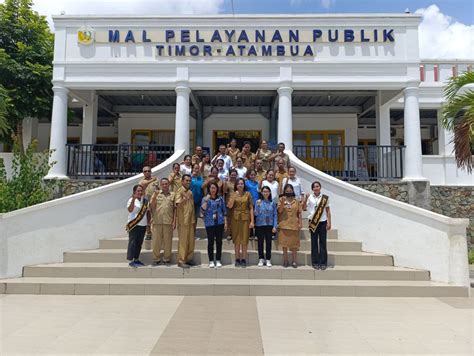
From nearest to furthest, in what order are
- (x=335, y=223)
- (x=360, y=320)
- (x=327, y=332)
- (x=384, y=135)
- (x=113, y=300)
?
(x=327, y=332), (x=360, y=320), (x=113, y=300), (x=335, y=223), (x=384, y=135)

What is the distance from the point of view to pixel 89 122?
13.8 metres

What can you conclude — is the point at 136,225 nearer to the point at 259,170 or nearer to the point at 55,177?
the point at 259,170

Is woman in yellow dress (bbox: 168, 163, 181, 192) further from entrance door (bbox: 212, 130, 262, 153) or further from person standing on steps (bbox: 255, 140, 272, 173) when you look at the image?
entrance door (bbox: 212, 130, 262, 153)

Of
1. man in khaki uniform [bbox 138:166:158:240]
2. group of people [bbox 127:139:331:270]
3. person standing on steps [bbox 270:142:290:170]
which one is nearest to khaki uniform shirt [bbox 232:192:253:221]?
group of people [bbox 127:139:331:270]

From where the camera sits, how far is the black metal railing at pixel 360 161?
12.5 m

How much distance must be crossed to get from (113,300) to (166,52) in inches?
332

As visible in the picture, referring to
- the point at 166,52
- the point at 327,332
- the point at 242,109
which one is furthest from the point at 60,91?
the point at 327,332

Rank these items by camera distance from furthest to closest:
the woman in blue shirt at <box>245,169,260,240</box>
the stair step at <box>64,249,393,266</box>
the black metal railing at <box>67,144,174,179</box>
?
the black metal railing at <box>67,144,174,179</box>
the woman in blue shirt at <box>245,169,260,240</box>
the stair step at <box>64,249,393,266</box>

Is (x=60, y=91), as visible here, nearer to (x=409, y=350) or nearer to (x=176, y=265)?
(x=176, y=265)

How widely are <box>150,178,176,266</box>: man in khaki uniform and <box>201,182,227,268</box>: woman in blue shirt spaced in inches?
25.5

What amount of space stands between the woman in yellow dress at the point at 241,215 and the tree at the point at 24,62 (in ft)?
31.6

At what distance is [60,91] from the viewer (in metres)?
11.9

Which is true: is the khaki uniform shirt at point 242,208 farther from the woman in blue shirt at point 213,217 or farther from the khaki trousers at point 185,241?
the khaki trousers at point 185,241

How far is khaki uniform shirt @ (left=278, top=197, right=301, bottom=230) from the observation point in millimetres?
6699
